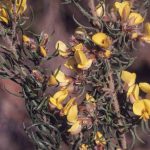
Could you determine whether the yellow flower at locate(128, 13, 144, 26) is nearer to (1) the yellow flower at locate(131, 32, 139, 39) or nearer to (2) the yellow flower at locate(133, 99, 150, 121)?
(1) the yellow flower at locate(131, 32, 139, 39)

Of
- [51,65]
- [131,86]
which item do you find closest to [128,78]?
[131,86]

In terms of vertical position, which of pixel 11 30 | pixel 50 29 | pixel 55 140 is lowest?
pixel 50 29

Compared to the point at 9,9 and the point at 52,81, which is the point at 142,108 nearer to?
the point at 52,81

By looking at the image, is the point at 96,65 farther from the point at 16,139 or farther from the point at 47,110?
the point at 16,139

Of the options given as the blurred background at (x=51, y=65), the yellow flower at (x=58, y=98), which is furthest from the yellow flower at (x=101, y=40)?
the blurred background at (x=51, y=65)

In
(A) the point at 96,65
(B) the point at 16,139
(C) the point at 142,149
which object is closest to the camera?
(A) the point at 96,65

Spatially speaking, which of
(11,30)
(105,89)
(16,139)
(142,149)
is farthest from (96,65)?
(16,139)

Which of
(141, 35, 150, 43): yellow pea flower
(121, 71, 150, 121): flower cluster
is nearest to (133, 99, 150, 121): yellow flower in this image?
(121, 71, 150, 121): flower cluster
